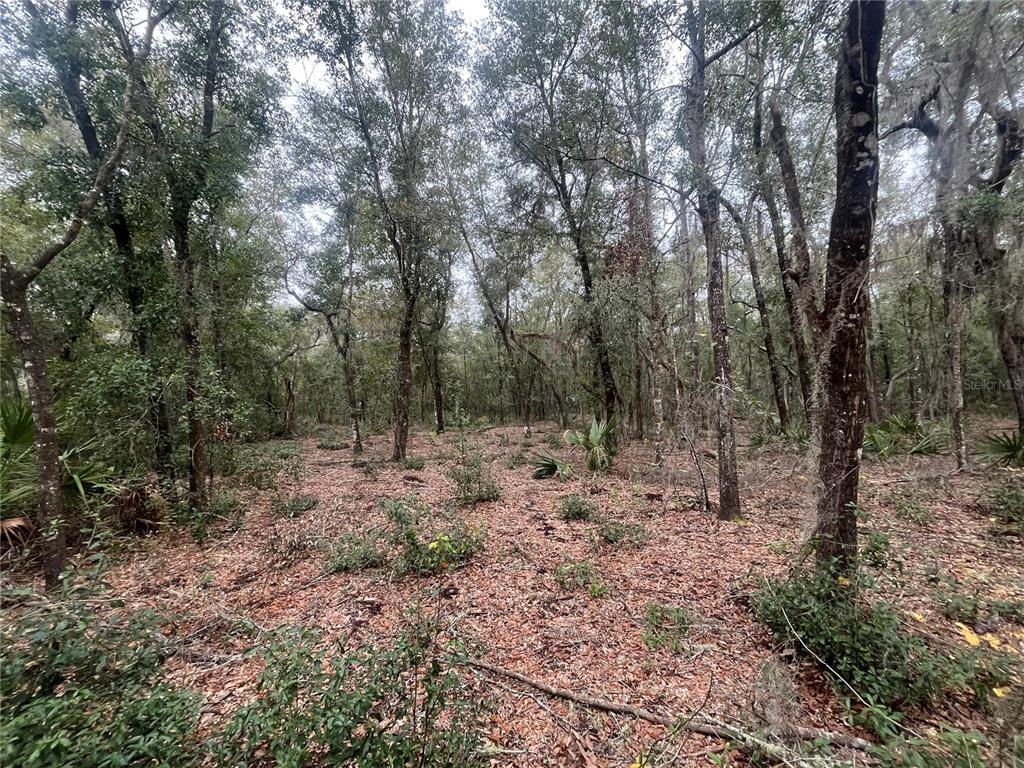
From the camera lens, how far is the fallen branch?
1964 mm

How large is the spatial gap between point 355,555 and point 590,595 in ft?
9.05

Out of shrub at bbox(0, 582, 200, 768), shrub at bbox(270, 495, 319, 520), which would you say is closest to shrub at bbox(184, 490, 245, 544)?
shrub at bbox(270, 495, 319, 520)

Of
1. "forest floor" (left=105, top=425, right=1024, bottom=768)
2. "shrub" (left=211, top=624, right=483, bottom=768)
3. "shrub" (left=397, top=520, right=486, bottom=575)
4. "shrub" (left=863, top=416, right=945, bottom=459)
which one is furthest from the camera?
"shrub" (left=863, top=416, right=945, bottom=459)

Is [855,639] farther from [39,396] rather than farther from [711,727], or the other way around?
[39,396]

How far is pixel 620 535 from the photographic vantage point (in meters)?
4.80

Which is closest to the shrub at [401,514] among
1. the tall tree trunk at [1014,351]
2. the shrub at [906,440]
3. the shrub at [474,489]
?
the shrub at [474,489]

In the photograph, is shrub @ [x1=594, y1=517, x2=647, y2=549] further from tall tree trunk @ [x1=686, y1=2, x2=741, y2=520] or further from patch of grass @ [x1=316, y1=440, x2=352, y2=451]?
patch of grass @ [x1=316, y1=440, x2=352, y2=451]

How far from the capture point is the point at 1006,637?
104 inches

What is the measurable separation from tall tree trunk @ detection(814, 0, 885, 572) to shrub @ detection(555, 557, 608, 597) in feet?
6.27

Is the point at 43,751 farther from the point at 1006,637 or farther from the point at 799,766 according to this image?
the point at 1006,637

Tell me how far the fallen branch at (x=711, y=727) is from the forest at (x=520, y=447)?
23 mm

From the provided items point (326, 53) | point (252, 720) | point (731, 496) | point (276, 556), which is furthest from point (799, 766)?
point (326, 53)

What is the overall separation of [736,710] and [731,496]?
3.64 m

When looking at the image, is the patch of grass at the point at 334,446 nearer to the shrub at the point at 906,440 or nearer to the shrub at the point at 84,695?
the shrub at the point at 84,695
